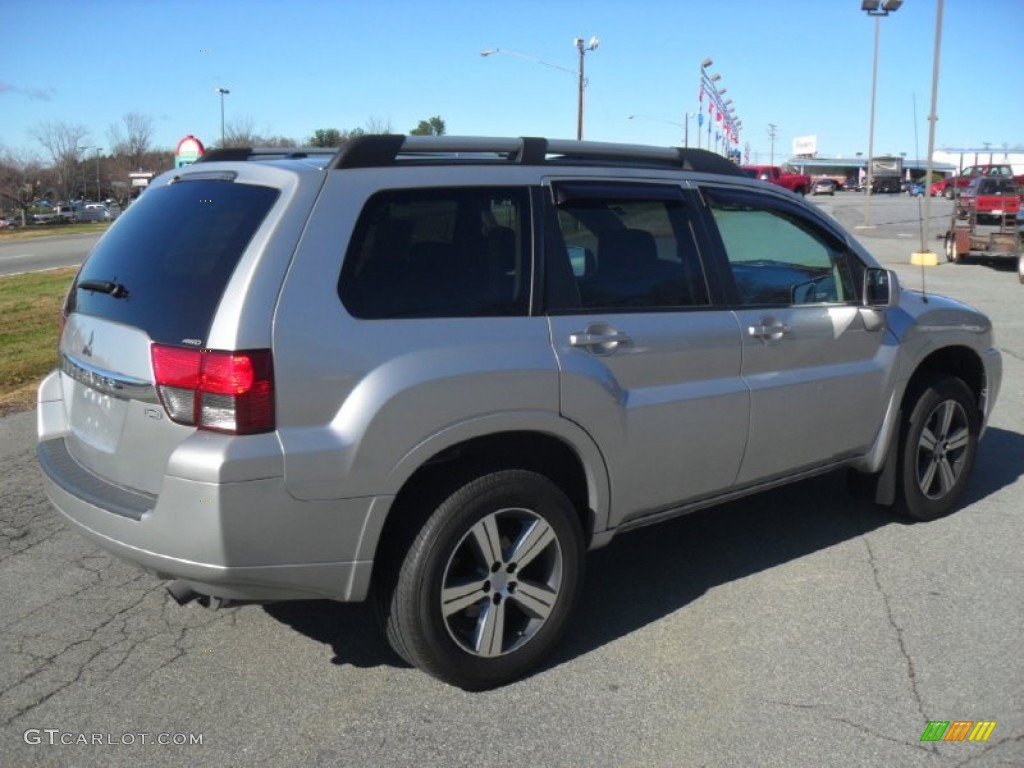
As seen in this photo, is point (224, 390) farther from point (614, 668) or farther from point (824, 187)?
point (824, 187)

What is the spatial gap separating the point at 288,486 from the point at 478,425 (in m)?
0.68

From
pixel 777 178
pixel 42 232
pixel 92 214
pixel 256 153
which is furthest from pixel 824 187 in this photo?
pixel 256 153

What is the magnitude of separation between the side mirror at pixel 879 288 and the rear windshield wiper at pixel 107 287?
11.0ft

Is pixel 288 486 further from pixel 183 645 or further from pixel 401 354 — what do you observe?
pixel 183 645

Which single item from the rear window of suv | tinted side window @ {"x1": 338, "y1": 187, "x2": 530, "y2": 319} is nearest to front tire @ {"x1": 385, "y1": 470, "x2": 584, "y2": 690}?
tinted side window @ {"x1": 338, "y1": 187, "x2": 530, "y2": 319}

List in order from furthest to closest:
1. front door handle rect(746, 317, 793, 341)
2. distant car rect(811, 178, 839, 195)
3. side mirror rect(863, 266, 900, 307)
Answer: distant car rect(811, 178, 839, 195) → side mirror rect(863, 266, 900, 307) → front door handle rect(746, 317, 793, 341)

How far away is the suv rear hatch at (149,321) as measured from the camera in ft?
9.81

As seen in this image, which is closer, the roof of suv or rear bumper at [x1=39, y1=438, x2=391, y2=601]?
rear bumper at [x1=39, y1=438, x2=391, y2=601]

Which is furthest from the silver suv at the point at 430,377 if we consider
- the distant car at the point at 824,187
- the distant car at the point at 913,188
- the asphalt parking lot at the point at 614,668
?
the distant car at the point at 824,187

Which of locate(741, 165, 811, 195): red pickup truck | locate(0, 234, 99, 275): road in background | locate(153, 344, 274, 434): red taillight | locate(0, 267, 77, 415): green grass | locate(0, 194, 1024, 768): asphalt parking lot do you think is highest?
locate(741, 165, 811, 195): red pickup truck

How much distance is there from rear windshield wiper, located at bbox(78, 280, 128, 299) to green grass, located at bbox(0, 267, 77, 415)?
471 centimetres

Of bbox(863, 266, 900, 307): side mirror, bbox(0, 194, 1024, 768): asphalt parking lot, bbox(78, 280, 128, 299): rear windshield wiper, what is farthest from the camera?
bbox(863, 266, 900, 307): side mirror

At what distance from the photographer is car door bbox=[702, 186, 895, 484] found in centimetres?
423

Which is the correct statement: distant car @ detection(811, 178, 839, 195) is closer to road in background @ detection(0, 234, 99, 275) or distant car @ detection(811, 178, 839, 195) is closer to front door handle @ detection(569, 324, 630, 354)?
road in background @ detection(0, 234, 99, 275)
